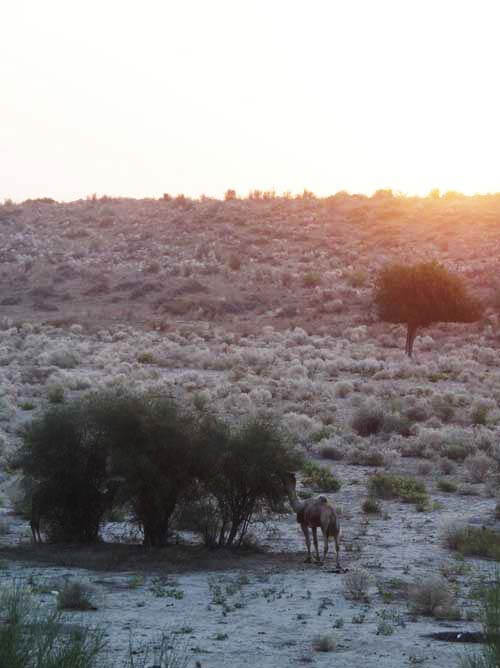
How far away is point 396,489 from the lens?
81.4 ft

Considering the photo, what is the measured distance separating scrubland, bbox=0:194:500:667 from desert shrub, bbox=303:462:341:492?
0.57m

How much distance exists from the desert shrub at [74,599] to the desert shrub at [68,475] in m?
4.69

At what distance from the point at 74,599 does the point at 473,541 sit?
7.63 m

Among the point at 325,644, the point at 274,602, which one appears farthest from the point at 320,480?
the point at 325,644

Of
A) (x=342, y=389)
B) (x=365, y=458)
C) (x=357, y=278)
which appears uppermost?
(x=357, y=278)

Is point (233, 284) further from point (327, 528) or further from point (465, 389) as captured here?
point (327, 528)

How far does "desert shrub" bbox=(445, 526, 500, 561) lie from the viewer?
1836 cm

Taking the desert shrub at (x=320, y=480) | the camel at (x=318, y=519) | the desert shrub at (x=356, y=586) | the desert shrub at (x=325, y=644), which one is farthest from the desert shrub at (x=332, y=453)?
the desert shrub at (x=325, y=644)

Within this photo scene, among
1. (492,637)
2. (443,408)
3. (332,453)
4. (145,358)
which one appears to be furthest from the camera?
(145,358)

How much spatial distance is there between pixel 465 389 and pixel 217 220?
54.7 meters

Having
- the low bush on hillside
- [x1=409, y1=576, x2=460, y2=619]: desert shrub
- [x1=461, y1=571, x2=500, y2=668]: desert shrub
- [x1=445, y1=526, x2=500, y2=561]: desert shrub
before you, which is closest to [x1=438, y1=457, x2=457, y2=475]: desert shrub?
the low bush on hillside

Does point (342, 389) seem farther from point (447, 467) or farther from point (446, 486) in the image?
point (446, 486)

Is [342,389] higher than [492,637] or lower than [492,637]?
higher

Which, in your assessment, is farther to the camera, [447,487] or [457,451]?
[457,451]
